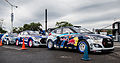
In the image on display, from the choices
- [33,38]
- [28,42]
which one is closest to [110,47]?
[33,38]

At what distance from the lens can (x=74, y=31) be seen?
24.1ft

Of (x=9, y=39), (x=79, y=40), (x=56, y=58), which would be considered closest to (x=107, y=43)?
(x=79, y=40)

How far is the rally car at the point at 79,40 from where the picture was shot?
20.3ft

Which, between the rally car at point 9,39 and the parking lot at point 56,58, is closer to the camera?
the parking lot at point 56,58

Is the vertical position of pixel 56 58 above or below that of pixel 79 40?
below

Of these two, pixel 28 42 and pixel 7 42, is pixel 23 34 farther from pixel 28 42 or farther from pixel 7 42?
pixel 7 42

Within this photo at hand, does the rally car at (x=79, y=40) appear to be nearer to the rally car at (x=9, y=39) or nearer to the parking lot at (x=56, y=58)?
the parking lot at (x=56, y=58)

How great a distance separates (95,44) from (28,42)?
668 cm

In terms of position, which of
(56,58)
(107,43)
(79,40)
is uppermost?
(79,40)

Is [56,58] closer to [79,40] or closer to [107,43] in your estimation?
[79,40]

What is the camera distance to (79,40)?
6.86 meters

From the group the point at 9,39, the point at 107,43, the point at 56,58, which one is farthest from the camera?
the point at 9,39

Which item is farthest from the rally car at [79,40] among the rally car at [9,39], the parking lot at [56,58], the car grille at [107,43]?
the rally car at [9,39]

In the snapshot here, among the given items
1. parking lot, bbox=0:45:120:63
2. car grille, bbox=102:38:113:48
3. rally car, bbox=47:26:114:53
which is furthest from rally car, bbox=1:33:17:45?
car grille, bbox=102:38:113:48
